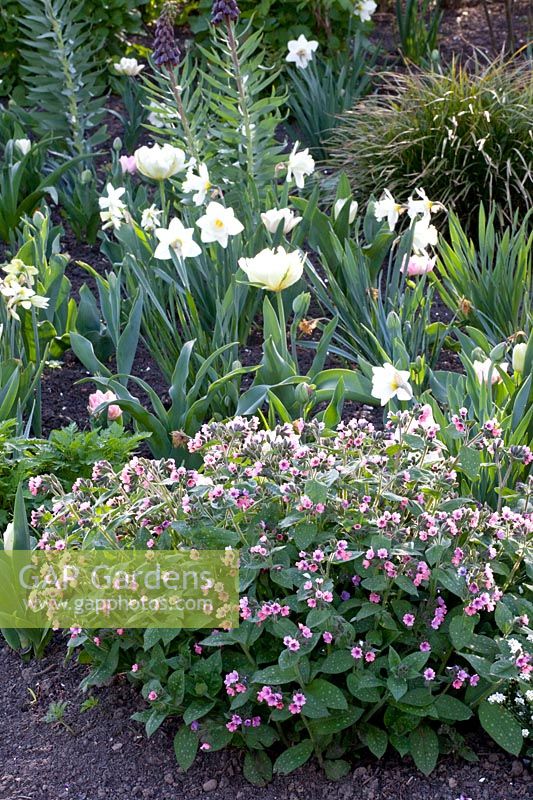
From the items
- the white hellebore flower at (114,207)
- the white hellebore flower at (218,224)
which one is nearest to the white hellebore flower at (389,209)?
the white hellebore flower at (218,224)

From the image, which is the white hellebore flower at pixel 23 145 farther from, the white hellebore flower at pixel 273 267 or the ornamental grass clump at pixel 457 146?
the white hellebore flower at pixel 273 267

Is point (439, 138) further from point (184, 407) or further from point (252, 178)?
point (184, 407)

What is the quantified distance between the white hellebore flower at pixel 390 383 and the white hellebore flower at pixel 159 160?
1219 millimetres

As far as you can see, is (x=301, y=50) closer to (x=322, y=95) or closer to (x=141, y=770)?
(x=322, y=95)

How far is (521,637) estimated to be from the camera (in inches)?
67.9

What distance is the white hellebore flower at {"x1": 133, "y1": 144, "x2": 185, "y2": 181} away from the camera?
3.01m

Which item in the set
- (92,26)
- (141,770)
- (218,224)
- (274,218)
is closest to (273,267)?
(218,224)

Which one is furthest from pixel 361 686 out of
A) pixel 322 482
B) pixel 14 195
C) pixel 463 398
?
pixel 14 195

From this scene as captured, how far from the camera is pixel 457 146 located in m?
3.99

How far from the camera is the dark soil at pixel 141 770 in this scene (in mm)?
1766

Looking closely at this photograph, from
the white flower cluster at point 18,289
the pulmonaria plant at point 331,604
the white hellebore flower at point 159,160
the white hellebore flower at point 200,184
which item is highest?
the white hellebore flower at point 159,160

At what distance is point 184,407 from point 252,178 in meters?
1.11

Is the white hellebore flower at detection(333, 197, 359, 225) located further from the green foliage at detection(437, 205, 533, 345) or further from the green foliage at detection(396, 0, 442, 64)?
the green foliage at detection(396, 0, 442, 64)

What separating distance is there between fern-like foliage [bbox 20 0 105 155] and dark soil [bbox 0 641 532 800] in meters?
2.98
